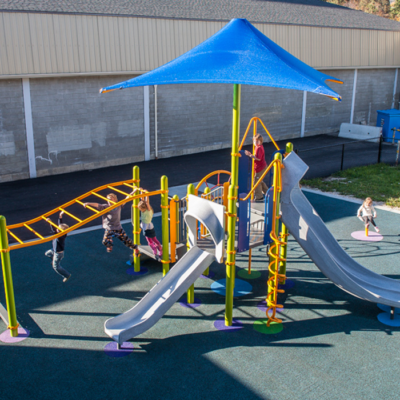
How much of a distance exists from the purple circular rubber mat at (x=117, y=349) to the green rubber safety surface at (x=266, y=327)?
2.05m

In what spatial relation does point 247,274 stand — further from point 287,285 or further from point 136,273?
point 136,273

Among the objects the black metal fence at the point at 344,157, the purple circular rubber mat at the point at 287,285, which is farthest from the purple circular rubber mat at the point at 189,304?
the black metal fence at the point at 344,157

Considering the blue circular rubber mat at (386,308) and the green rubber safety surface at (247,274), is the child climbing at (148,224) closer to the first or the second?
the green rubber safety surface at (247,274)

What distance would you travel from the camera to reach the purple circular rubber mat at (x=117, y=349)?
6785 mm

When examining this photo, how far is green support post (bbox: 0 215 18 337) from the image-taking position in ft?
22.5

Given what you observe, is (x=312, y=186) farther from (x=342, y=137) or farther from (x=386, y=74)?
Result: (x=386, y=74)

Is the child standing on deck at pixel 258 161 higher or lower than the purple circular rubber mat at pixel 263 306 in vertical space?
higher

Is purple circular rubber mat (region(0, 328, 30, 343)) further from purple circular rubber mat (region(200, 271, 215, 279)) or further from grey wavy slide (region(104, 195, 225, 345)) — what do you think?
purple circular rubber mat (region(200, 271, 215, 279))

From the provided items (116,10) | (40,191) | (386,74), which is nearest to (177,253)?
(40,191)

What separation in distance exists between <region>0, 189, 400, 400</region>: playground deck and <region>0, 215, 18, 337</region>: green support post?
1.10 feet

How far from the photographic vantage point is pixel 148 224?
8836mm

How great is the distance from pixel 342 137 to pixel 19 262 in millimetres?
20399

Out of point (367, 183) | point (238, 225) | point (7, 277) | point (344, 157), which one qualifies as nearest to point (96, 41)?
point (367, 183)

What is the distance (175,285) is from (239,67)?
3538 millimetres
